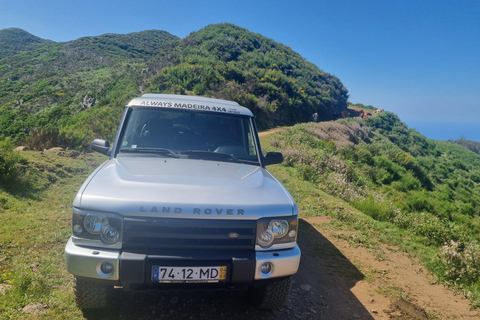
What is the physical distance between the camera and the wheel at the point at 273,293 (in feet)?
9.75

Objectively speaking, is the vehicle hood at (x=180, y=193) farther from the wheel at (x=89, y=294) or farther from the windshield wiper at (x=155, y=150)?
the wheel at (x=89, y=294)

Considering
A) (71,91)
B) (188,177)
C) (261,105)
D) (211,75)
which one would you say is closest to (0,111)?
(71,91)

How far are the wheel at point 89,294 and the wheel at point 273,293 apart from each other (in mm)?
1319

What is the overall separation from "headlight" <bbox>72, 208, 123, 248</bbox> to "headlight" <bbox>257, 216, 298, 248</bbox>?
1048mm

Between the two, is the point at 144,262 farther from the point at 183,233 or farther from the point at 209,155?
the point at 209,155

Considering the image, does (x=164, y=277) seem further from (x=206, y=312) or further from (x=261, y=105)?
(x=261, y=105)

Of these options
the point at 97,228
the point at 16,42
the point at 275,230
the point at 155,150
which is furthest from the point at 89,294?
the point at 16,42

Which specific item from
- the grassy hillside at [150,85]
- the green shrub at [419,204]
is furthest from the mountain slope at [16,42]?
the green shrub at [419,204]

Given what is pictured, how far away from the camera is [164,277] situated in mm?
2398

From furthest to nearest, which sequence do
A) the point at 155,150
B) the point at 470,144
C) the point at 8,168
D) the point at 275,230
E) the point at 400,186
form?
the point at 470,144 → the point at 400,186 → the point at 8,168 → the point at 155,150 → the point at 275,230

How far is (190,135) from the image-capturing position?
3857mm

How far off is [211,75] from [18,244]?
2403 centimetres

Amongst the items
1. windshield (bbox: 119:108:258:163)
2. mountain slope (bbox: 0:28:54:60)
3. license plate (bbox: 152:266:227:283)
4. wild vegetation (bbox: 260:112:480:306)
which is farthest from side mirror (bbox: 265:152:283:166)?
mountain slope (bbox: 0:28:54:60)

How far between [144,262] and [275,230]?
1.02m
